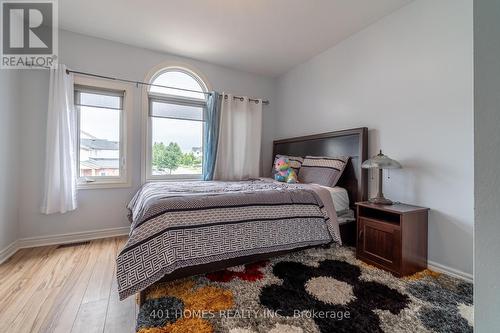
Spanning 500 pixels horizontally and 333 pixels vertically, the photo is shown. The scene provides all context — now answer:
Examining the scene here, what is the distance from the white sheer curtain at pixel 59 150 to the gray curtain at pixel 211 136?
5.51 ft

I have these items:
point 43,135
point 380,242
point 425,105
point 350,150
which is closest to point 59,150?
point 43,135

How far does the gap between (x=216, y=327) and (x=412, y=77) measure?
2728 millimetres

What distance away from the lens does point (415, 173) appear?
2.14 metres

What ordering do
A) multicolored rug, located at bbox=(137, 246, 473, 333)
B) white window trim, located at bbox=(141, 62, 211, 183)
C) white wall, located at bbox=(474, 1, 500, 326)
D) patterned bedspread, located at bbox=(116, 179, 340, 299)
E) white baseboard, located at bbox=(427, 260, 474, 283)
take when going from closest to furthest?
white wall, located at bbox=(474, 1, 500, 326) < multicolored rug, located at bbox=(137, 246, 473, 333) < patterned bedspread, located at bbox=(116, 179, 340, 299) < white baseboard, located at bbox=(427, 260, 474, 283) < white window trim, located at bbox=(141, 62, 211, 183)

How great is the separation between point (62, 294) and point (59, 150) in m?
1.71

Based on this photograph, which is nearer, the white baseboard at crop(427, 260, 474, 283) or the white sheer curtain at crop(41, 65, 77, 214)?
the white baseboard at crop(427, 260, 474, 283)

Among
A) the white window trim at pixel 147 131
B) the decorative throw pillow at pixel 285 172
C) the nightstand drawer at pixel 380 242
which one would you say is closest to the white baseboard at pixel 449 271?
the nightstand drawer at pixel 380 242

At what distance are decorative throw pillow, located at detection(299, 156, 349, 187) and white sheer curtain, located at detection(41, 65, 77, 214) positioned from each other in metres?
2.94

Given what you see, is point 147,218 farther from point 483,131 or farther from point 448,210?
point 448,210

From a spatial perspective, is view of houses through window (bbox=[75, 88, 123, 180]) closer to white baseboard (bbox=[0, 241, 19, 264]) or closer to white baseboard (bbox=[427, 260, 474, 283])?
white baseboard (bbox=[0, 241, 19, 264])

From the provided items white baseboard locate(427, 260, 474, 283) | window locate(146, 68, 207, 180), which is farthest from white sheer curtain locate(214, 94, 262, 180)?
white baseboard locate(427, 260, 474, 283)

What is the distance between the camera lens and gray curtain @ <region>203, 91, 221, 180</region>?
340 centimetres

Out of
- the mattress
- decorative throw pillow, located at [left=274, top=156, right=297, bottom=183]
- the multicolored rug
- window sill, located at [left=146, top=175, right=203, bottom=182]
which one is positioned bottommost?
the multicolored rug

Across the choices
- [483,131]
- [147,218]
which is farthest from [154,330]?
[483,131]
